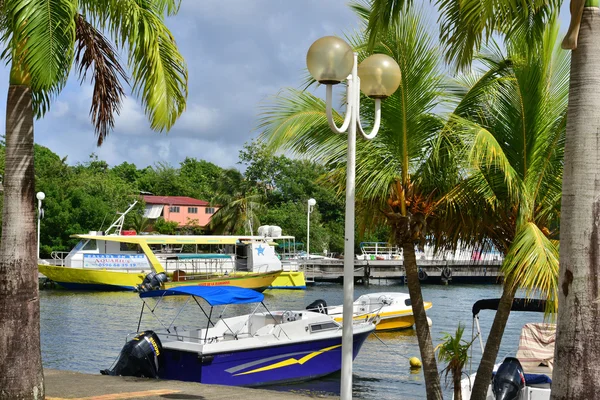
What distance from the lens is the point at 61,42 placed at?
7922 mm

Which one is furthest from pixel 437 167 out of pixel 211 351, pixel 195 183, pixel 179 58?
pixel 195 183

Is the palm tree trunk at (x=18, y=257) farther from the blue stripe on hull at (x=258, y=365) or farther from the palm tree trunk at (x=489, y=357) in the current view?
the blue stripe on hull at (x=258, y=365)

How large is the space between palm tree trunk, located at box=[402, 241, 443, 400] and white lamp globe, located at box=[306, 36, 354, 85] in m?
3.67

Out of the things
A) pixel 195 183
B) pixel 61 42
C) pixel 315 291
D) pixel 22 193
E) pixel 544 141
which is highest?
pixel 195 183

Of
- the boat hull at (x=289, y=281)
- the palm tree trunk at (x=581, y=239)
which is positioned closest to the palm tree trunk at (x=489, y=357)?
the palm tree trunk at (x=581, y=239)

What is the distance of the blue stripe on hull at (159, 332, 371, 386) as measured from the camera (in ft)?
52.6

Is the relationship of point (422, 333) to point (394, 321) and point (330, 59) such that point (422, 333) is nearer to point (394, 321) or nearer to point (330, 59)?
point (330, 59)

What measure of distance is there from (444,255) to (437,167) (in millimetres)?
1960

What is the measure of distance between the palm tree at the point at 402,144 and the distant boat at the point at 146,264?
34076 mm

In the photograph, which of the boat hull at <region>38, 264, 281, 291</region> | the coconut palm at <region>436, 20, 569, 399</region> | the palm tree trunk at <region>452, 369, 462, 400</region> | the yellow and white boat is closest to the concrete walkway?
the palm tree trunk at <region>452, 369, 462, 400</region>

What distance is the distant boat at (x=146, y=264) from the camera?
4647 cm

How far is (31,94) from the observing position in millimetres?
8969

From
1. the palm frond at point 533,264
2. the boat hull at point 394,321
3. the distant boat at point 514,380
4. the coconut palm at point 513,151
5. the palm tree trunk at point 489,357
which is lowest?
Result: the boat hull at point 394,321

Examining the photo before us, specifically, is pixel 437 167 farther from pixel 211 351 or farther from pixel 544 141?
pixel 211 351
